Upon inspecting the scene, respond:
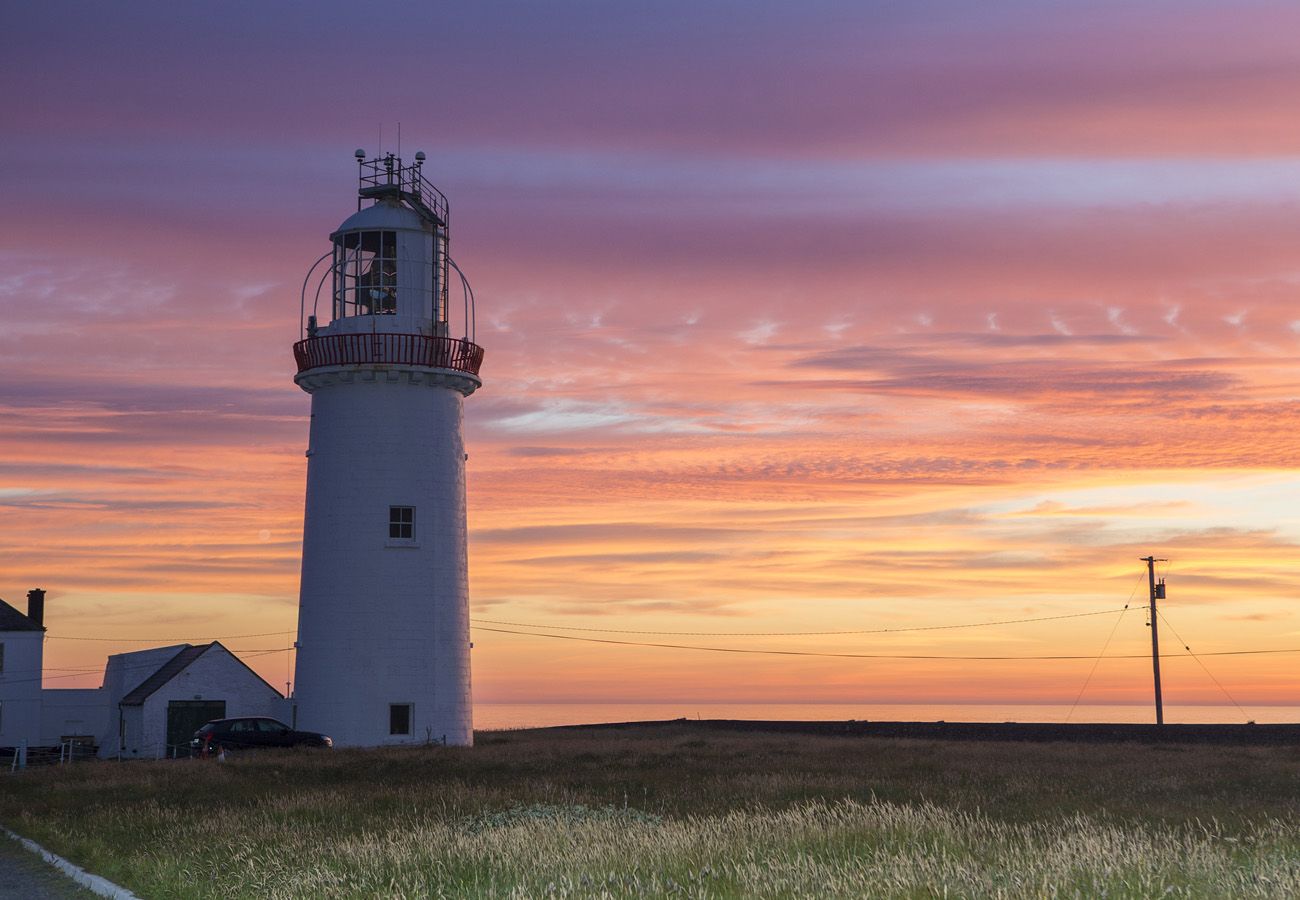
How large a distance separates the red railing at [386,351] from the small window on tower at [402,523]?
173 inches

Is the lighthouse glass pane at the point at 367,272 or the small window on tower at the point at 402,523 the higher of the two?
the lighthouse glass pane at the point at 367,272

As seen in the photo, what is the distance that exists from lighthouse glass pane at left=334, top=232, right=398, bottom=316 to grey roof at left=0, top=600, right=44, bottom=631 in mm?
25514

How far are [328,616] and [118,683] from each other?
18225 mm

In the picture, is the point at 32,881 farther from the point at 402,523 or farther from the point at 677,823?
the point at 402,523

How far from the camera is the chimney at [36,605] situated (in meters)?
58.9

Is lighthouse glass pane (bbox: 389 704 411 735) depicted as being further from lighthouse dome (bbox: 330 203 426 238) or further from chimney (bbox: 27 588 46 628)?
chimney (bbox: 27 588 46 628)

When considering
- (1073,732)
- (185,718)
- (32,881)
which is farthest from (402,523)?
(1073,732)

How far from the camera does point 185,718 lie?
154 ft

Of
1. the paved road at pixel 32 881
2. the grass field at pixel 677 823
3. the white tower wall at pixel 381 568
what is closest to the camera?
the grass field at pixel 677 823

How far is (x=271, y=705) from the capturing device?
46812 millimetres

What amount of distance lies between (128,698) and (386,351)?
1839 centimetres

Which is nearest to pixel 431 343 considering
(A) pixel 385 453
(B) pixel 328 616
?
(A) pixel 385 453

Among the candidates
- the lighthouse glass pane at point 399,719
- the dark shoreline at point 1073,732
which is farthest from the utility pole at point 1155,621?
the lighthouse glass pane at point 399,719

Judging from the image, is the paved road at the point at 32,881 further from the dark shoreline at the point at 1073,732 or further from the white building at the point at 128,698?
the dark shoreline at the point at 1073,732
